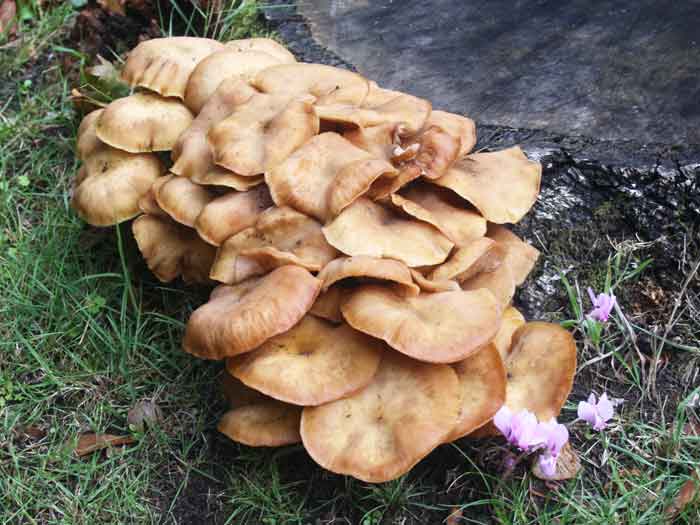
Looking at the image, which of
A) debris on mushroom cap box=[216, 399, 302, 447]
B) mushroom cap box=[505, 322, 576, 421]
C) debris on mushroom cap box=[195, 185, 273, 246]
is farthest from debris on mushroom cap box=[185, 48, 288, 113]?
mushroom cap box=[505, 322, 576, 421]

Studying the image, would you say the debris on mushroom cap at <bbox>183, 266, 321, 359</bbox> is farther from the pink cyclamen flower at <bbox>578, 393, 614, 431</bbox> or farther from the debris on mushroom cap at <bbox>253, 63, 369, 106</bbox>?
the pink cyclamen flower at <bbox>578, 393, 614, 431</bbox>

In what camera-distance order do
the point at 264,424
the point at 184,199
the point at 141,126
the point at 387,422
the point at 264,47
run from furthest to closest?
the point at 264,47, the point at 141,126, the point at 184,199, the point at 264,424, the point at 387,422

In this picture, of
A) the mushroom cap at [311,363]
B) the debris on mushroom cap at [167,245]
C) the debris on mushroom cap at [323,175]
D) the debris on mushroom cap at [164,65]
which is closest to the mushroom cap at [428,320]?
the mushroom cap at [311,363]

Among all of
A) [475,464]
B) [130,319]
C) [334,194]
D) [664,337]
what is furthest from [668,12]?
[130,319]

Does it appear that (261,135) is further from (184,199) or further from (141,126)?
(141,126)

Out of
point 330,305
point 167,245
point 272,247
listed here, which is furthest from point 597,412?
point 167,245

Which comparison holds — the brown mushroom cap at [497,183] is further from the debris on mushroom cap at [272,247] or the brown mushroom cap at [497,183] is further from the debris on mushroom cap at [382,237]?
the debris on mushroom cap at [272,247]

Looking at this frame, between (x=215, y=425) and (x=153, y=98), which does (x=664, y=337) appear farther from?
(x=153, y=98)
